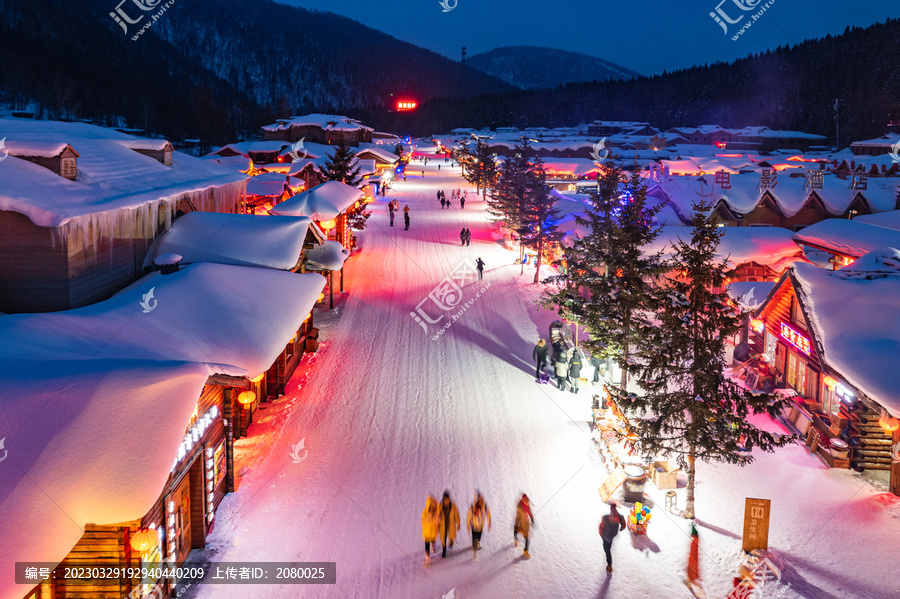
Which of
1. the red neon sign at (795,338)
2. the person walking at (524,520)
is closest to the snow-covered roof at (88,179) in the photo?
the person walking at (524,520)

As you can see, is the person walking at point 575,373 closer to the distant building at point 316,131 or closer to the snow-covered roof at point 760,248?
the snow-covered roof at point 760,248

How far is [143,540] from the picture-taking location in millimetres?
6695

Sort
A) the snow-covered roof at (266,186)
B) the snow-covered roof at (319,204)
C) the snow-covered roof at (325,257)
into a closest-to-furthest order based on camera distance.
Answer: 1. the snow-covered roof at (325,257)
2. the snow-covered roof at (319,204)
3. the snow-covered roof at (266,186)

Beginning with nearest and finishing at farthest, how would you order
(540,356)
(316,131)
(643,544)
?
(643,544) → (540,356) → (316,131)

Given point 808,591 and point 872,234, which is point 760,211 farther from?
point 808,591

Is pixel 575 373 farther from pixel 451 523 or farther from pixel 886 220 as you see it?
pixel 886 220

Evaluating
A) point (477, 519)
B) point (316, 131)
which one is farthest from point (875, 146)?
point (477, 519)

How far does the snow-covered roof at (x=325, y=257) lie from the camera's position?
739 inches

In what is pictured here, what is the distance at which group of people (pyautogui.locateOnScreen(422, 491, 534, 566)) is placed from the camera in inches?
338

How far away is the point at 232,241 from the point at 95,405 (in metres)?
8.72

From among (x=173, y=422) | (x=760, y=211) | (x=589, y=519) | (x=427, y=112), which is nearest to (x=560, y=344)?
(x=589, y=519)

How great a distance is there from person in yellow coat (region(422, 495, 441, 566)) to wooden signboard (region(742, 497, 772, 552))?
455 centimetres

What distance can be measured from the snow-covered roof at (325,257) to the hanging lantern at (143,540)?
1246cm

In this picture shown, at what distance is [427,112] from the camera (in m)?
173
